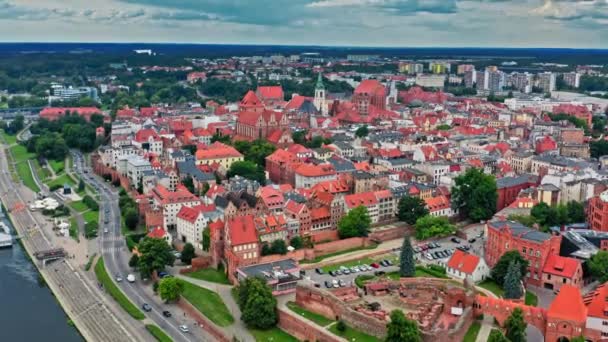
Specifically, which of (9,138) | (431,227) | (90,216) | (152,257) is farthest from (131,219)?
(9,138)

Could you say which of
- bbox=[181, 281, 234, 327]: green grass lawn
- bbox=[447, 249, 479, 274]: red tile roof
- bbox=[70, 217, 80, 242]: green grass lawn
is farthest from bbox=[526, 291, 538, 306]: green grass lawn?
bbox=[70, 217, 80, 242]: green grass lawn

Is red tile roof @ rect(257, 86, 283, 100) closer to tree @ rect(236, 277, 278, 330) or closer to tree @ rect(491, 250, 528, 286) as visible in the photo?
tree @ rect(491, 250, 528, 286)

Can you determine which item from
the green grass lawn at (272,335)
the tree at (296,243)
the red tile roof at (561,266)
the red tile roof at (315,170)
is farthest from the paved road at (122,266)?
the red tile roof at (561,266)

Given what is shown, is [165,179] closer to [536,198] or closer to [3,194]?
[3,194]

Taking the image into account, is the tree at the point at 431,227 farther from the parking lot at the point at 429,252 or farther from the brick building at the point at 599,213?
the brick building at the point at 599,213

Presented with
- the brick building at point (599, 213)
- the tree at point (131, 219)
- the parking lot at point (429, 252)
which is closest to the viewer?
the parking lot at point (429, 252)

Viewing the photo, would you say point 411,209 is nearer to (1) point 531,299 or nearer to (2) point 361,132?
(1) point 531,299
